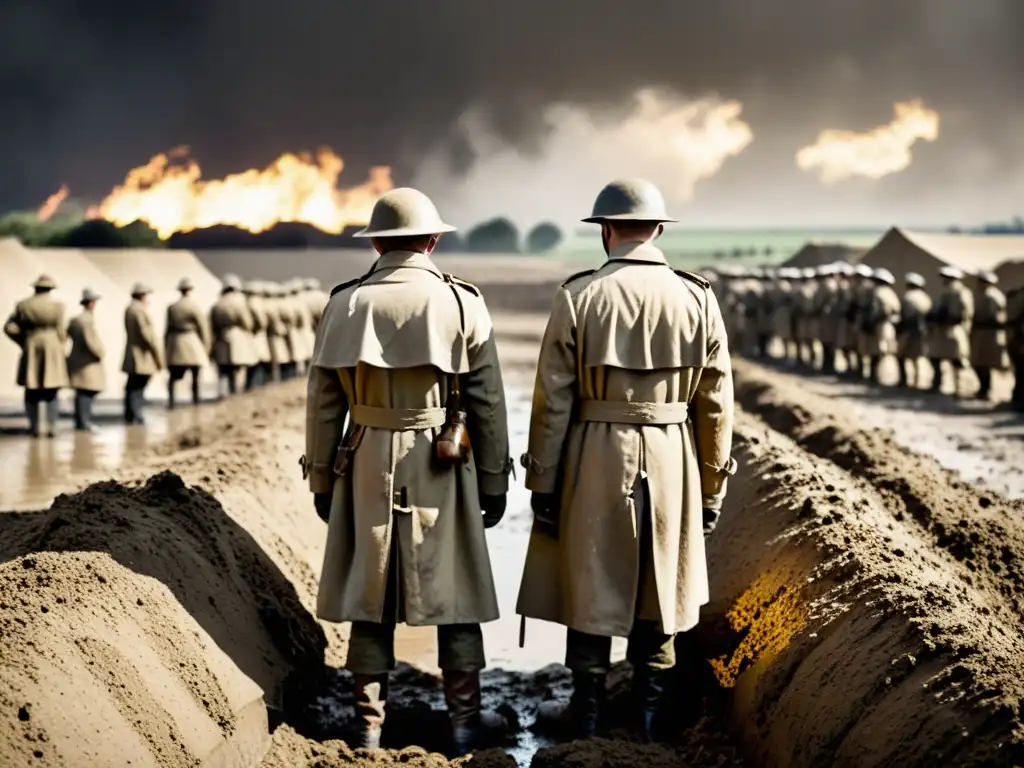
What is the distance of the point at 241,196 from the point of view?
37188 mm

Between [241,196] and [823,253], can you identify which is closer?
[241,196]

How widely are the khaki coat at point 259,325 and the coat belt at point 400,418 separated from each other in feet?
44.5

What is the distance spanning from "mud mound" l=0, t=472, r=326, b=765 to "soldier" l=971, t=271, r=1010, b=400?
13.2 metres

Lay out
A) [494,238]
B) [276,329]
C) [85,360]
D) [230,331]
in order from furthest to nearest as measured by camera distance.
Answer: [494,238]
[276,329]
[230,331]
[85,360]

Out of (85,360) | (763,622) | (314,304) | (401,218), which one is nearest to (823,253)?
(314,304)

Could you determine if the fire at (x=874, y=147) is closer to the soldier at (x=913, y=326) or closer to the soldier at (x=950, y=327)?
the soldier at (x=913, y=326)

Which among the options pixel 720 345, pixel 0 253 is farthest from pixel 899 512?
pixel 0 253

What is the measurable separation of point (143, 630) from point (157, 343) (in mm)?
11165

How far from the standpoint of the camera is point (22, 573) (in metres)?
4.21

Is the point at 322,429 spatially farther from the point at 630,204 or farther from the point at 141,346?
the point at 141,346

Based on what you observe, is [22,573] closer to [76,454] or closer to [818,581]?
[818,581]

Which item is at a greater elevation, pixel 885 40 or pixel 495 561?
pixel 885 40

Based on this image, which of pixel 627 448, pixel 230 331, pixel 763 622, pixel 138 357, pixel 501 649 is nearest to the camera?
pixel 627 448

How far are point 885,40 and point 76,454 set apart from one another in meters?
36.1
